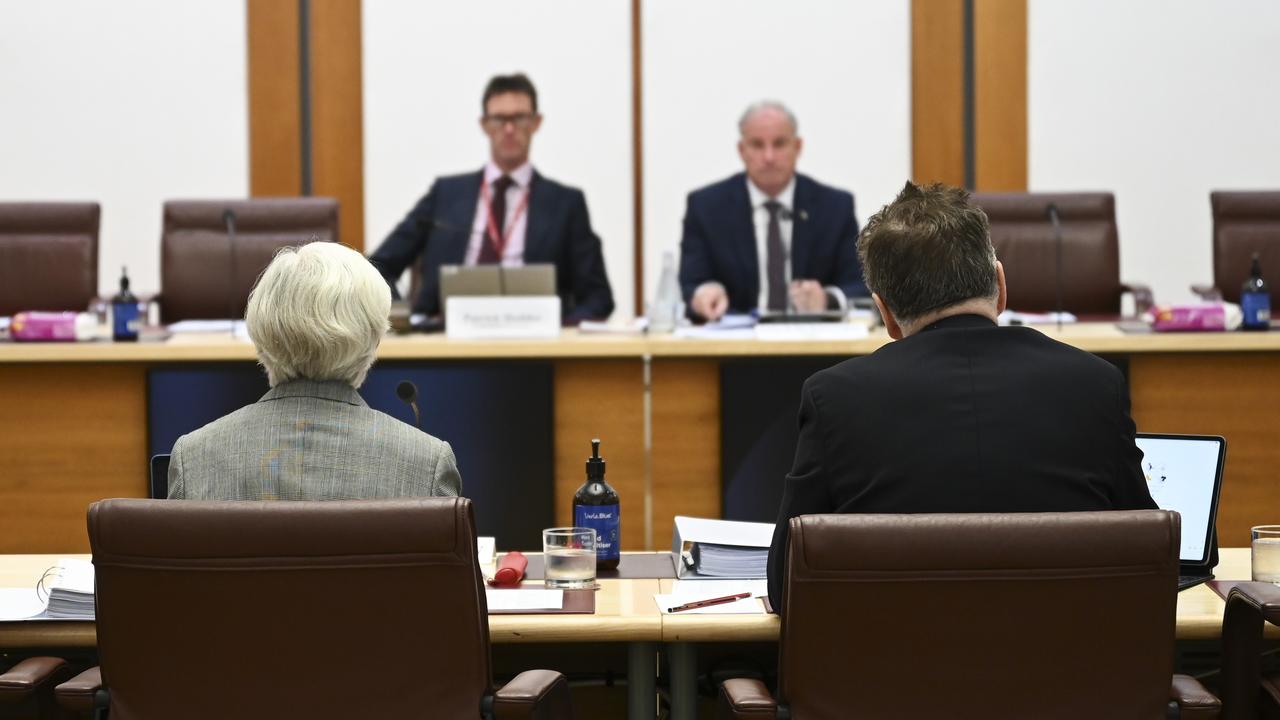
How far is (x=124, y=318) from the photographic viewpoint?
3.91 metres

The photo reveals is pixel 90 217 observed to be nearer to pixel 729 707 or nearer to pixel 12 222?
pixel 12 222

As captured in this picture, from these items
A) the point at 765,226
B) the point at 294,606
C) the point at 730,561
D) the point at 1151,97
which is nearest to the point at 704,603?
the point at 730,561

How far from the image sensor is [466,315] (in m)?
4.02

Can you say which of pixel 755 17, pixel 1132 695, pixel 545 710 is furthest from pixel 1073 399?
pixel 755 17

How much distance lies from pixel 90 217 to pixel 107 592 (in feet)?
12.2

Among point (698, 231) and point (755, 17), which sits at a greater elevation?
point (755, 17)

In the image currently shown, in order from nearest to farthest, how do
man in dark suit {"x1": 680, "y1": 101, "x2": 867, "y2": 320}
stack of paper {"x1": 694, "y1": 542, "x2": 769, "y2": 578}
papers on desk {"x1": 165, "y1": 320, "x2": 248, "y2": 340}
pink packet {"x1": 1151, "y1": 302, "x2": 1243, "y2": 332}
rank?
stack of paper {"x1": 694, "y1": 542, "x2": 769, "y2": 578}, pink packet {"x1": 1151, "y1": 302, "x2": 1243, "y2": 332}, papers on desk {"x1": 165, "y1": 320, "x2": 248, "y2": 340}, man in dark suit {"x1": 680, "y1": 101, "x2": 867, "y2": 320}

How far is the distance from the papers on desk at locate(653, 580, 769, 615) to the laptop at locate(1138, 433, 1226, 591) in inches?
24.9

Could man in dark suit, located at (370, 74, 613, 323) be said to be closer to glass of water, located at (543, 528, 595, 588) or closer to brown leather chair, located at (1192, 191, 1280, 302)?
brown leather chair, located at (1192, 191, 1280, 302)

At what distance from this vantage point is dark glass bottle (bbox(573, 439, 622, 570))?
225cm

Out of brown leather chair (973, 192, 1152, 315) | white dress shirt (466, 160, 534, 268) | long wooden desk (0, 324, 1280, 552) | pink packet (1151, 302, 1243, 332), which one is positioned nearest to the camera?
long wooden desk (0, 324, 1280, 552)

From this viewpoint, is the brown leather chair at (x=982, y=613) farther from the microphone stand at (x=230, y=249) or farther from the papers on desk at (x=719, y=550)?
the microphone stand at (x=230, y=249)

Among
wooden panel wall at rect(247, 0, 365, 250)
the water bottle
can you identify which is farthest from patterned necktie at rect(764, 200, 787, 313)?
wooden panel wall at rect(247, 0, 365, 250)

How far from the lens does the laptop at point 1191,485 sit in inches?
83.0
